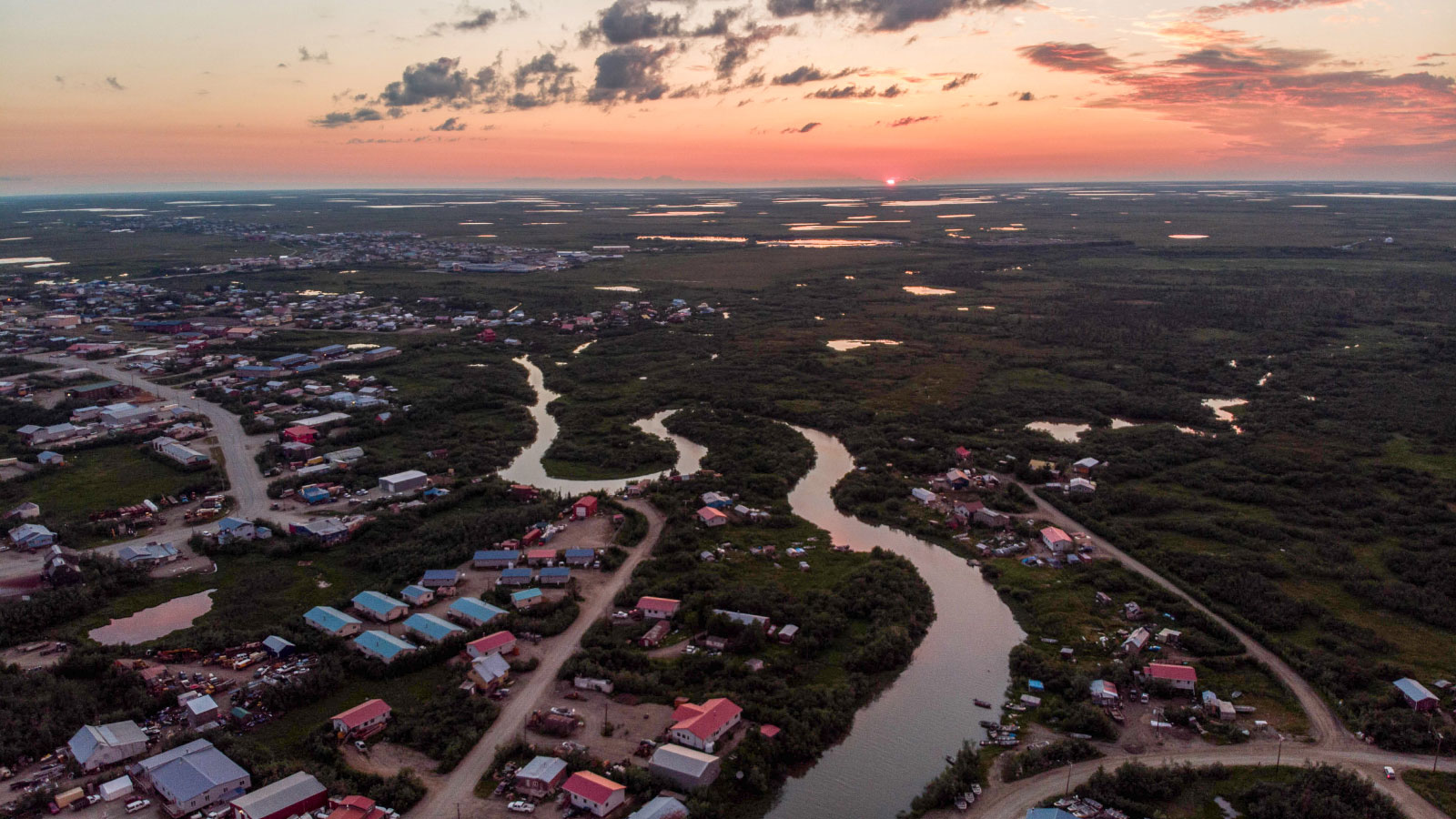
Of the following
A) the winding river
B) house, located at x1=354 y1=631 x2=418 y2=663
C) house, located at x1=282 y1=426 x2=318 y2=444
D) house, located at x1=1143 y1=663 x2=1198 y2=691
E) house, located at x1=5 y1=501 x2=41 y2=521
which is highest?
house, located at x1=282 y1=426 x2=318 y2=444

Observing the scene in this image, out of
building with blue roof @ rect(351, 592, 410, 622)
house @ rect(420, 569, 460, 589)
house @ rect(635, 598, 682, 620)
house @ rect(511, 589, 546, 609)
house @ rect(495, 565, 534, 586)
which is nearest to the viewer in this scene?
building with blue roof @ rect(351, 592, 410, 622)

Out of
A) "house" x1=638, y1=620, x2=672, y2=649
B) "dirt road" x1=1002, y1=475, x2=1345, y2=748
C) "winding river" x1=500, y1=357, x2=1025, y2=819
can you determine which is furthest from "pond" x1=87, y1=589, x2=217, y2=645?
"dirt road" x1=1002, y1=475, x2=1345, y2=748

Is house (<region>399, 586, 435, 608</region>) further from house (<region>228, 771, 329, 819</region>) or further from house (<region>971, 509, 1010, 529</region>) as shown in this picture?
house (<region>971, 509, 1010, 529</region>)

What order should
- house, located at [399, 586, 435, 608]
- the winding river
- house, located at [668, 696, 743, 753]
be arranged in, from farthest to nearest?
house, located at [399, 586, 435, 608] → house, located at [668, 696, 743, 753] → the winding river

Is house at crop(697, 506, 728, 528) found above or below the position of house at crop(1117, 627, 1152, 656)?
above

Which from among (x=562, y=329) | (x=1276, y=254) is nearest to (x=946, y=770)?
(x=562, y=329)

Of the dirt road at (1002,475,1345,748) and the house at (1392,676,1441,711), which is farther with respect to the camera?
the house at (1392,676,1441,711)
